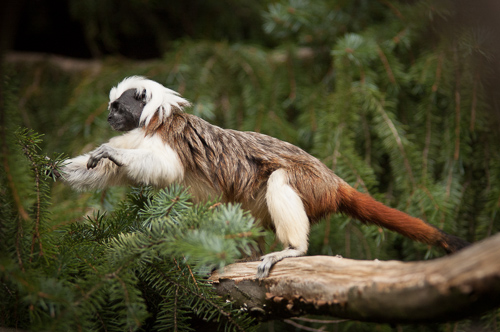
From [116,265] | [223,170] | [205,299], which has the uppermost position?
[116,265]

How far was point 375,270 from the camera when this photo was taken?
1.31 metres

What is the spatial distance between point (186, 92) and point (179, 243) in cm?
211

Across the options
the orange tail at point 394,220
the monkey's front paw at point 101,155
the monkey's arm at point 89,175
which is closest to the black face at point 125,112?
the monkey's arm at point 89,175

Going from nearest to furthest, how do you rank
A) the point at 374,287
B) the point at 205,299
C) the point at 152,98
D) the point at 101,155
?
the point at 374,287 → the point at 205,299 → the point at 101,155 → the point at 152,98

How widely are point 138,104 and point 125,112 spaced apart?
0.09 m

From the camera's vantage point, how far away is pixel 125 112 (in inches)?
91.5

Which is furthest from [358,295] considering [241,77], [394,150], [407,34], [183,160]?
[241,77]

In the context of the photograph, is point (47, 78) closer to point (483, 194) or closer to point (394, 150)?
point (394, 150)

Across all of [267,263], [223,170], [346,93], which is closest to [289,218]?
[267,263]

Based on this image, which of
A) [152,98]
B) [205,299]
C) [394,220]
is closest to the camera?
[205,299]

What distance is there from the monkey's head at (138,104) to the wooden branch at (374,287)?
956mm

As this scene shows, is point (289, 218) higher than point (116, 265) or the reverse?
the reverse

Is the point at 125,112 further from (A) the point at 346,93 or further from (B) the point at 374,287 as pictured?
(B) the point at 374,287

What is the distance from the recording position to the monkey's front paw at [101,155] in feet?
6.16
